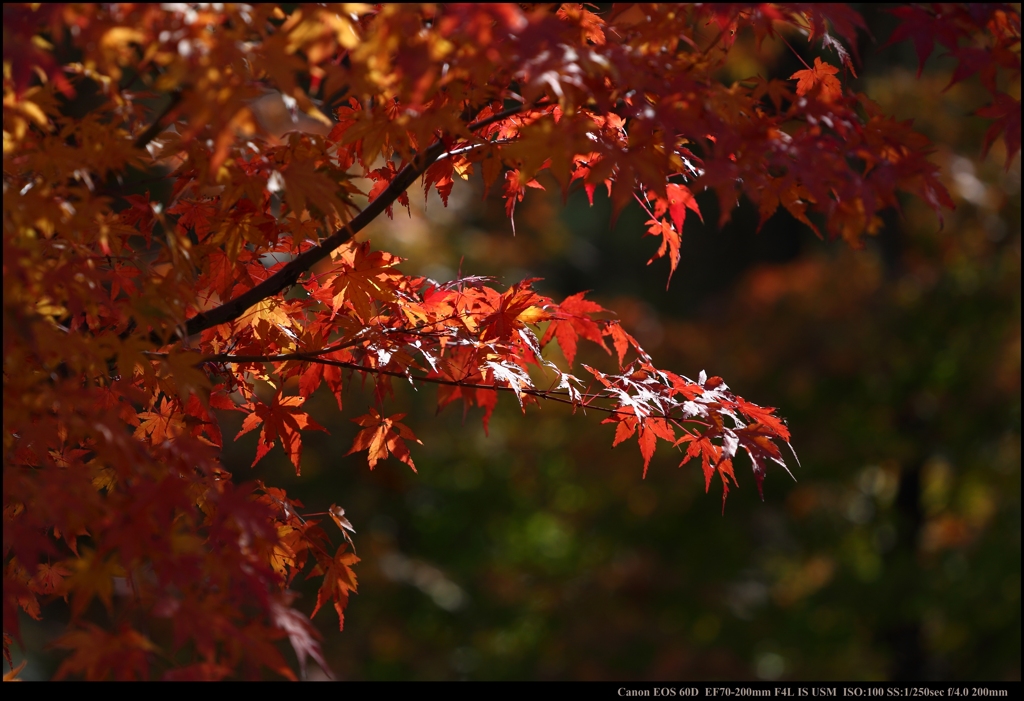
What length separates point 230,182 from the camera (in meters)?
1.55

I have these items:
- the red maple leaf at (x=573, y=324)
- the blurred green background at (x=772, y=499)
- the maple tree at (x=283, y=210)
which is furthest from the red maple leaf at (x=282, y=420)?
the blurred green background at (x=772, y=499)

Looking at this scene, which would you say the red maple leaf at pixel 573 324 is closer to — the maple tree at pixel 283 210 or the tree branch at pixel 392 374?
the maple tree at pixel 283 210

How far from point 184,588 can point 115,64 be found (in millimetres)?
737

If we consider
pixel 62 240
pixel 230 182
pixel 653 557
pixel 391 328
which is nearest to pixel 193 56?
pixel 230 182

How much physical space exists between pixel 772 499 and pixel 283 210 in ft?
18.9

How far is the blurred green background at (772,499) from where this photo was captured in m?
5.88

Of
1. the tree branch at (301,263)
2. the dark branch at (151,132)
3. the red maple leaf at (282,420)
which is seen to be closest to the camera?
the dark branch at (151,132)

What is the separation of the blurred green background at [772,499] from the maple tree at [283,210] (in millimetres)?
3110

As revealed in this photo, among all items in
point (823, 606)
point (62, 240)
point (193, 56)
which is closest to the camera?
point (193, 56)

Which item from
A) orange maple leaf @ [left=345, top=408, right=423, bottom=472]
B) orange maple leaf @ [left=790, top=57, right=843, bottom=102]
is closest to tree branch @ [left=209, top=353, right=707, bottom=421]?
orange maple leaf @ [left=345, top=408, right=423, bottom=472]

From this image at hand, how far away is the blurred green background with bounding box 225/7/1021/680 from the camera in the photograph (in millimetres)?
5883

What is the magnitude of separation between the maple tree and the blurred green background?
10.2ft

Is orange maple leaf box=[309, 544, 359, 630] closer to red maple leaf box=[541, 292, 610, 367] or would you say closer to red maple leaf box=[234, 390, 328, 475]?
red maple leaf box=[234, 390, 328, 475]
